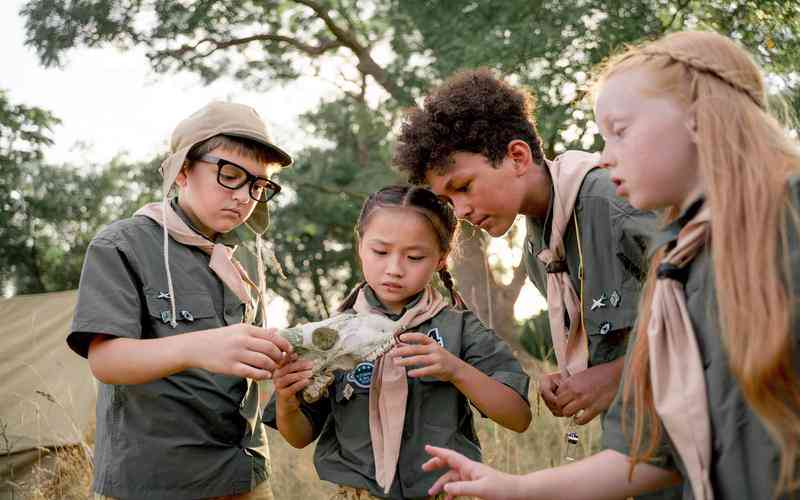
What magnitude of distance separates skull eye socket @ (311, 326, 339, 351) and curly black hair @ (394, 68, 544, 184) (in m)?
0.73

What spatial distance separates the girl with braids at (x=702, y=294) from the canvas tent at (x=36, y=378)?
5.85 m

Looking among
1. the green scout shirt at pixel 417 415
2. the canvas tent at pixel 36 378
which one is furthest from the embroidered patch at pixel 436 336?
the canvas tent at pixel 36 378

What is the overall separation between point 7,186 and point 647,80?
19.1 metres

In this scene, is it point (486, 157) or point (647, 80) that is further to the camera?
point (486, 157)

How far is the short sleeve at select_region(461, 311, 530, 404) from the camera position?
270 centimetres

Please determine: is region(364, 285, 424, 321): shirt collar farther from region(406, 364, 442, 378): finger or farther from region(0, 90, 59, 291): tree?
region(0, 90, 59, 291): tree

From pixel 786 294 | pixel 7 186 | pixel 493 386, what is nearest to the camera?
pixel 786 294

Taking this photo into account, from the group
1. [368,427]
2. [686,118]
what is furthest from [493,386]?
[686,118]

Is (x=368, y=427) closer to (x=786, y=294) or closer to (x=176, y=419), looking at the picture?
(x=176, y=419)

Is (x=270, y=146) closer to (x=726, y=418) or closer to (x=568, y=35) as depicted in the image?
(x=726, y=418)

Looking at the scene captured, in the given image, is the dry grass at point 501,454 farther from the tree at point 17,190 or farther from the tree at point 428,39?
the tree at point 17,190

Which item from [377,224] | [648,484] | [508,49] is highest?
[508,49]

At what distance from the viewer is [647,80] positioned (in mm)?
1892

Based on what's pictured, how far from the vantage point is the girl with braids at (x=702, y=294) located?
1592 millimetres
